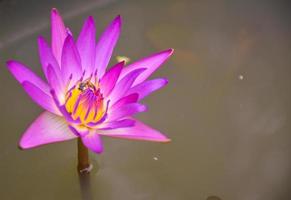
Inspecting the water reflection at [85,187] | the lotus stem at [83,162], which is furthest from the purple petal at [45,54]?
the water reflection at [85,187]

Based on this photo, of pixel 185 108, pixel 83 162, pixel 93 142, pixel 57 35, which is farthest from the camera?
pixel 185 108

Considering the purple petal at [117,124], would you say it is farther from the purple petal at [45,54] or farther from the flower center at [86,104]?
the purple petal at [45,54]

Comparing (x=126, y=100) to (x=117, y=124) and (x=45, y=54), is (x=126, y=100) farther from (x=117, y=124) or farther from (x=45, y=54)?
(x=45, y=54)

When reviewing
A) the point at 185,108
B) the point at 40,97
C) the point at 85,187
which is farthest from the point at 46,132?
the point at 185,108

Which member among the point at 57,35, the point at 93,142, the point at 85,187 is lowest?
the point at 85,187

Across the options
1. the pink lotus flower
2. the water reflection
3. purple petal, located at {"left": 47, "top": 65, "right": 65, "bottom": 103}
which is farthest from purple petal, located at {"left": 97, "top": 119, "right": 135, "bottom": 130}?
→ the water reflection

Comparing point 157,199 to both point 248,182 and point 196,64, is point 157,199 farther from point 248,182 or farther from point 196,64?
point 196,64

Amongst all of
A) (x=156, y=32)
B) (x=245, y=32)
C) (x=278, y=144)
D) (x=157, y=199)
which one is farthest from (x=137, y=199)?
(x=245, y=32)
